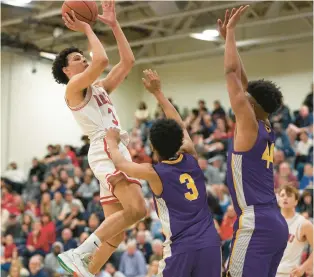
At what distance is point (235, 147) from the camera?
16.1 ft

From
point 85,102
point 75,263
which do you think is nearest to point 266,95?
point 85,102

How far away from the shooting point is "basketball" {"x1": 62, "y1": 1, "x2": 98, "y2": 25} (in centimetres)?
546

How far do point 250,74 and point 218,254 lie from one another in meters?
16.1

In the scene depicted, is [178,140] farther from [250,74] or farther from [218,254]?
[250,74]

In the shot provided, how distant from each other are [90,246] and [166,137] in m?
1.21

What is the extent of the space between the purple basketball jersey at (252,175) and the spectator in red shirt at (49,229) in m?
9.85

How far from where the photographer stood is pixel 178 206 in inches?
185

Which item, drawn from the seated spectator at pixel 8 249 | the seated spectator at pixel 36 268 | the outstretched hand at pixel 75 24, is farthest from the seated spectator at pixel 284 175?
the outstretched hand at pixel 75 24

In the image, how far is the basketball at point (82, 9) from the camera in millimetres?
5457

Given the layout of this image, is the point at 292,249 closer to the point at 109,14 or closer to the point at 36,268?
the point at 109,14

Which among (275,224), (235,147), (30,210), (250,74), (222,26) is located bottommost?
(30,210)

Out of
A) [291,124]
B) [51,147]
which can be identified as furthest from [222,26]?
[51,147]

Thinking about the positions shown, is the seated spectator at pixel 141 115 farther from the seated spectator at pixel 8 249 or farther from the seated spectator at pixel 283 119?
the seated spectator at pixel 8 249

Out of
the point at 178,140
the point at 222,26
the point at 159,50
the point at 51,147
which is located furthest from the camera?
the point at 159,50
